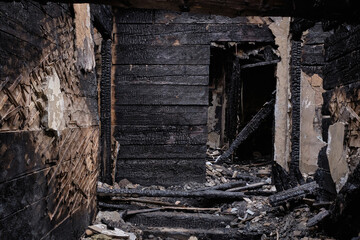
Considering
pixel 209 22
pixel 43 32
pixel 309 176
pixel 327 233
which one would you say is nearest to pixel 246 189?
pixel 309 176

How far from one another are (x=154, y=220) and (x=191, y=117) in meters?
1.64

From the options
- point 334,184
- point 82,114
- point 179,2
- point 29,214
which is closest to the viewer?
point 179,2

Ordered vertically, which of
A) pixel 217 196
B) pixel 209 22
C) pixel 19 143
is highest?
pixel 209 22

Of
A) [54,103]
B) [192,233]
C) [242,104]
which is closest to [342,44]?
[54,103]

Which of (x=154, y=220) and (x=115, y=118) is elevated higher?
(x=115, y=118)

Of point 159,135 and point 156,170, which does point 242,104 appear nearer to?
point 159,135

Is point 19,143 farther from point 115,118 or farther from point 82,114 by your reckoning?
point 115,118

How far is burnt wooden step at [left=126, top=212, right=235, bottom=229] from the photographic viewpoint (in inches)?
148

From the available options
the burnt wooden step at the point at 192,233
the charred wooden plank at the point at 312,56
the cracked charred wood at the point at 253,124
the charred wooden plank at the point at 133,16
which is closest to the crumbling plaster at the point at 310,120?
the charred wooden plank at the point at 312,56

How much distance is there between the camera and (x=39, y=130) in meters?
1.97

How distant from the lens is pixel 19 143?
173cm

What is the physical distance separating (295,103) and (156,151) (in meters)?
2.34

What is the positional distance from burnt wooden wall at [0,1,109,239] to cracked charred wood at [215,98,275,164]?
349 cm

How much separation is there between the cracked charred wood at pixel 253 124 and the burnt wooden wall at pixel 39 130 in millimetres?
3490
